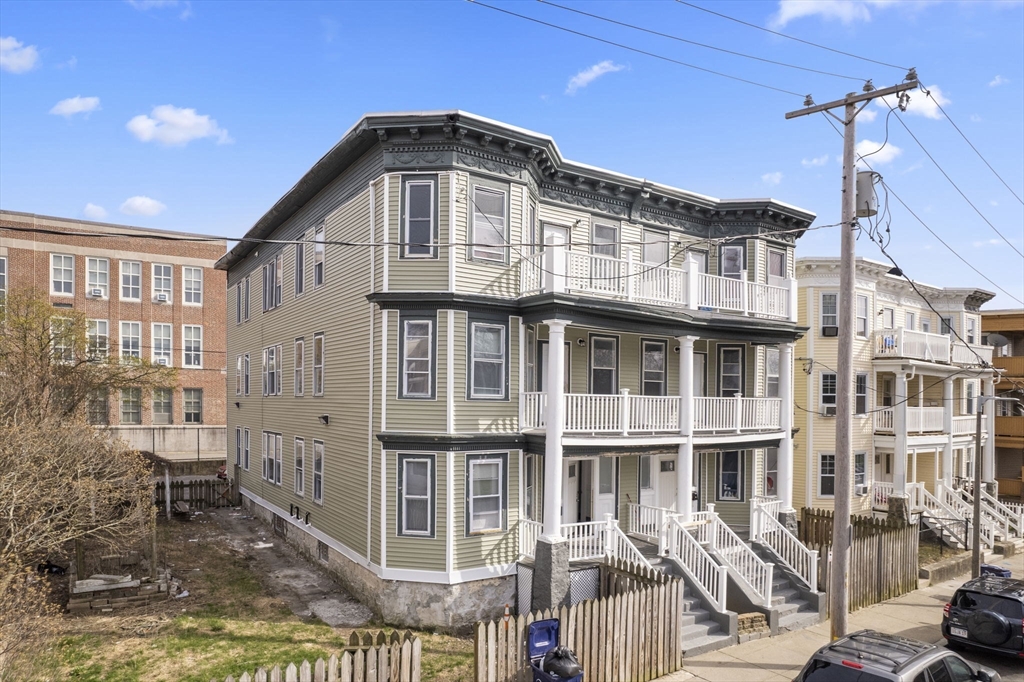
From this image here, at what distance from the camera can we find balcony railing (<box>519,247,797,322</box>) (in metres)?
15.8

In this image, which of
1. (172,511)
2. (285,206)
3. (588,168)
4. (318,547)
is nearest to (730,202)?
(588,168)

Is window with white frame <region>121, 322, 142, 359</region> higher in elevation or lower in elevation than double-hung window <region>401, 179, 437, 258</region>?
lower

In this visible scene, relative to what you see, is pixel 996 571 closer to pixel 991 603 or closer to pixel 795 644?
pixel 991 603

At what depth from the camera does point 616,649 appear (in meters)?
11.6

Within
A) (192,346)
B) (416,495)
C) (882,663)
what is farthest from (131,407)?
(882,663)

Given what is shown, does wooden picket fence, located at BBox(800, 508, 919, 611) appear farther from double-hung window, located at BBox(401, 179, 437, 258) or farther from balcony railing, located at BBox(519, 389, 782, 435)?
double-hung window, located at BBox(401, 179, 437, 258)

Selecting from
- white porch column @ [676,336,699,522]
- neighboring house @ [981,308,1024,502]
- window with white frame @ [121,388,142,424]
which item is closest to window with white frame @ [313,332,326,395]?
white porch column @ [676,336,699,522]

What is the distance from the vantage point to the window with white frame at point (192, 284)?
4381cm

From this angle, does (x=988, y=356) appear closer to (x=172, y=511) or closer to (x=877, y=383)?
(x=877, y=383)

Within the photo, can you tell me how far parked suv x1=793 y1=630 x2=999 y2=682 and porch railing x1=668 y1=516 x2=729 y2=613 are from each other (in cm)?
481

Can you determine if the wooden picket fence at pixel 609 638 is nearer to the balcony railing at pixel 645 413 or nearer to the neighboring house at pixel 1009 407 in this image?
the balcony railing at pixel 645 413

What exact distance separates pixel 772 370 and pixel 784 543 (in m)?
7.25

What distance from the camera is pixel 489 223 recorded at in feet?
52.3

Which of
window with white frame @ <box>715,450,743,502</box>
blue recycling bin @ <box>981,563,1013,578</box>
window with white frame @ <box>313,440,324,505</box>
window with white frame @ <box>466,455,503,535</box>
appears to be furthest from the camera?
window with white frame @ <box>715,450,743,502</box>
